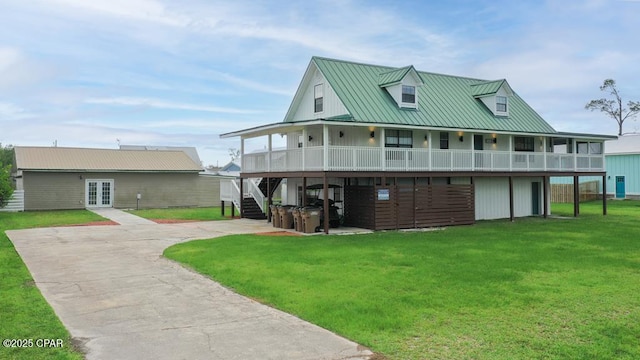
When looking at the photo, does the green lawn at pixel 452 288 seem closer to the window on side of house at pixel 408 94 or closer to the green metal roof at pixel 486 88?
the window on side of house at pixel 408 94

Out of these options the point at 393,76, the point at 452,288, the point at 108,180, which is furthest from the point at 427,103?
the point at 108,180

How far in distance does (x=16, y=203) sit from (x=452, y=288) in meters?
31.2

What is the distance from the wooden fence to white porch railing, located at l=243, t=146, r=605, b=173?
13.1 metres

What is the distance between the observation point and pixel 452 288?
32.7 feet

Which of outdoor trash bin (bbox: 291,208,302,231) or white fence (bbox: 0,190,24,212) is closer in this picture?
outdoor trash bin (bbox: 291,208,302,231)

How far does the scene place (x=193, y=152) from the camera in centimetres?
5666

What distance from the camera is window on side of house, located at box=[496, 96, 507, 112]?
2767 centimetres

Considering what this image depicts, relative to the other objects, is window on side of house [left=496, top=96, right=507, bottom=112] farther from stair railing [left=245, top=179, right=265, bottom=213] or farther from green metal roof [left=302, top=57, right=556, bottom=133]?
stair railing [left=245, top=179, right=265, bottom=213]

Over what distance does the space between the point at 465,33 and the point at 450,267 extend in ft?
46.4

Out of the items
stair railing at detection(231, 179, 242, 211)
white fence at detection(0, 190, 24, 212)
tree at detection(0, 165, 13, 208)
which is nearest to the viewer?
tree at detection(0, 165, 13, 208)

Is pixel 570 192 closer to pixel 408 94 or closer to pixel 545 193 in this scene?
pixel 545 193

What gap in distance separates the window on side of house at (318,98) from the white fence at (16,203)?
825 inches

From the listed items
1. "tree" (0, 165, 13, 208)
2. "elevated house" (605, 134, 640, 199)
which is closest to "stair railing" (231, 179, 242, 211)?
"tree" (0, 165, 13, 208)

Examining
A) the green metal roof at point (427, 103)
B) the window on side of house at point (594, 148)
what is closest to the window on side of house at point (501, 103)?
the green metal roof at point (427, 103)
